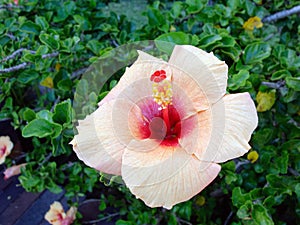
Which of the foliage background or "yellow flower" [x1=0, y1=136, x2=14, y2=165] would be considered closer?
the foliage background

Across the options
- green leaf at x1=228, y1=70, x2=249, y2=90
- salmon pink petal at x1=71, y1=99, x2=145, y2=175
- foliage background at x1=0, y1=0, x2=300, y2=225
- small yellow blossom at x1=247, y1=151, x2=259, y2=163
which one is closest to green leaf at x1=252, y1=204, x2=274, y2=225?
foliage background at x1=0, y1=0, x2=300, y2=225

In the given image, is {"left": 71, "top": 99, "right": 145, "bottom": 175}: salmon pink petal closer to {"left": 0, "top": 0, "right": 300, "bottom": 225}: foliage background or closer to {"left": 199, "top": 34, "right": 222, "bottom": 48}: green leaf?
{"left": 0, "top": 0, "right": 300, "bottom": 225}: foliage background

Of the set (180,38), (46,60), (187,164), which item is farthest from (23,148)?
(187,164)

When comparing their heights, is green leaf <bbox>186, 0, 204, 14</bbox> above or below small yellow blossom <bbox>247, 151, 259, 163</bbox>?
above

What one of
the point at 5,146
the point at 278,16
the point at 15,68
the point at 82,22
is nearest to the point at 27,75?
the point at 15,68

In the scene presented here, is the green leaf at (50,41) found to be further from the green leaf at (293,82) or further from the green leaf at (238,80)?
the green leaf at (293,82)

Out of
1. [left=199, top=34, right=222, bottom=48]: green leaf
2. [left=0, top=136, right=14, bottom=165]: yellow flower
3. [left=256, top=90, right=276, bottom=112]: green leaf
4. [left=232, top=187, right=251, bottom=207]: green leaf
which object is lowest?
[left=0, top=136, right=14, bottom=165]: yellow flower

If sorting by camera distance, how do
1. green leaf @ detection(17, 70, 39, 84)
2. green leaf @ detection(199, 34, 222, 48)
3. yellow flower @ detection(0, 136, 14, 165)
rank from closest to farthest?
green leaf @ detection(199, 34, 222, 48)
green leaf @ detection(17, 70, 39, 84)
yellow flower @ detection(0, 136, 14, 165)

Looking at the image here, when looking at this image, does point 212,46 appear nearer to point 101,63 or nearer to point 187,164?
point 101,63
